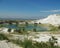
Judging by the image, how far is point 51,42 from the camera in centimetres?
1616

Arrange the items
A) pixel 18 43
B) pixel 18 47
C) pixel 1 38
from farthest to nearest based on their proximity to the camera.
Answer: pixel 1 38, pixel 18 43, pixel 18 47

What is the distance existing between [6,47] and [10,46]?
22.9 inches

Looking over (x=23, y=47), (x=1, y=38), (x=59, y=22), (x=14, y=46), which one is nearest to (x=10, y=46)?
(x=14, y=46)

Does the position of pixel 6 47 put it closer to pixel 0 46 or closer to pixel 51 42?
pixel 0 46

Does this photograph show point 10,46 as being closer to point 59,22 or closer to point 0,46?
point 0,46

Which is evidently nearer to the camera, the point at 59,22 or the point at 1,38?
the point at 1,38

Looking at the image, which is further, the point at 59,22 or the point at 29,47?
the point at 59,22

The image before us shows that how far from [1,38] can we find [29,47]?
13.3ft

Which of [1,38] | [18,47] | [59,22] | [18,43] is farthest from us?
[59,22]

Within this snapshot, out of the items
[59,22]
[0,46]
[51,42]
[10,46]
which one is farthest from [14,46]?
[59,22]

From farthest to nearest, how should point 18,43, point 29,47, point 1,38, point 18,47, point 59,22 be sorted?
point 59,22, point 1,38, point 18,43, point 18,47, point 29,47

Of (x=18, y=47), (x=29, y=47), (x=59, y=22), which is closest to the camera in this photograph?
(x=29, y=47)

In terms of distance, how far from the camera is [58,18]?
229 feet

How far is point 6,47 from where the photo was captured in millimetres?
12727
